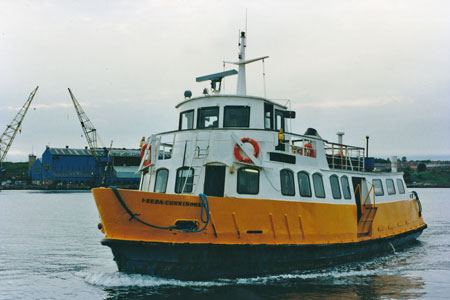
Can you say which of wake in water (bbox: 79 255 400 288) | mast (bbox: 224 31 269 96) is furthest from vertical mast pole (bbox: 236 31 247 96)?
wake in water (bbox: 79 255 400 288)

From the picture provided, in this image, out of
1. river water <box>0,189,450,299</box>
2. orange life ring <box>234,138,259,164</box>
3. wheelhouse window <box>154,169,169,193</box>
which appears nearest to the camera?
river water <box>0,189,450,299</box>

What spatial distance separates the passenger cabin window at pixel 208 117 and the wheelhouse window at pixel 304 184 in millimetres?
3052

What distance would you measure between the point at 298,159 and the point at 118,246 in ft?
19.8

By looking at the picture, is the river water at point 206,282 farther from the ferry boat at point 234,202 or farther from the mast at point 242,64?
the mast at point 242,64

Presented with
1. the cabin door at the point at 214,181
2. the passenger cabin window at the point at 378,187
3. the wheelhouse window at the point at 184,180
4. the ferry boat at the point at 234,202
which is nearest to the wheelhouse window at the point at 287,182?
the ferry boat at the point at 234,202

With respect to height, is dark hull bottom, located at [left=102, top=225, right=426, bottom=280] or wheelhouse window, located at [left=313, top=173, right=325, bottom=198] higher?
wheelhouse window, located at [left=313, top=173, right=325, bottom=198]

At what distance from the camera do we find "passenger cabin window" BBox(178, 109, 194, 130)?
13323 mm

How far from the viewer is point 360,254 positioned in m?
14.5

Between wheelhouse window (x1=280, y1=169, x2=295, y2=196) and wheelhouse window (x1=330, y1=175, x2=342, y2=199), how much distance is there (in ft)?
7.04

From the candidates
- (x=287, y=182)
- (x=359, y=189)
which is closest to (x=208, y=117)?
(x=287, y=182)

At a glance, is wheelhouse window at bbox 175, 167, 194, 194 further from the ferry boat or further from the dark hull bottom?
the dark hull bottom

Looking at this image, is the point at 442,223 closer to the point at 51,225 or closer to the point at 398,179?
the point at 398,179

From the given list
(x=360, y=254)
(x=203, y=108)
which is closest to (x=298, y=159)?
(x=203, y=108)

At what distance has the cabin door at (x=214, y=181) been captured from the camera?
11586 millimetres
